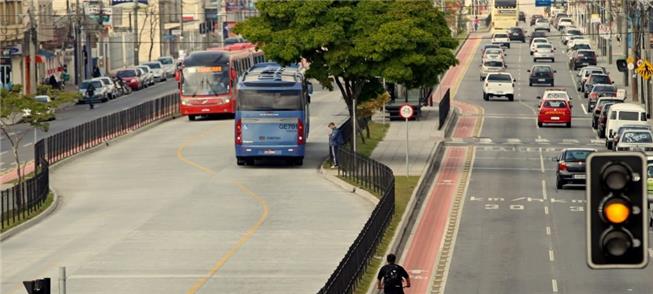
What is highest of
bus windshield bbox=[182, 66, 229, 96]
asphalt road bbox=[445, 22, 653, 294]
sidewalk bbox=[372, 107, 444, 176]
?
bus windshield bbox=[182, 66, 229, 96]

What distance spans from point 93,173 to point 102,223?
514 inches

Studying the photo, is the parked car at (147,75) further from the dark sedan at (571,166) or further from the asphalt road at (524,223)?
the dark sedan at (571,166)

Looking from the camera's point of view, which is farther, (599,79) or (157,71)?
(157,71)

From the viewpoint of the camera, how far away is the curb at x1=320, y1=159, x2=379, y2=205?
5116 cm

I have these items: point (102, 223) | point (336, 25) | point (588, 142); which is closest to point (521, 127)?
point (588, 142)

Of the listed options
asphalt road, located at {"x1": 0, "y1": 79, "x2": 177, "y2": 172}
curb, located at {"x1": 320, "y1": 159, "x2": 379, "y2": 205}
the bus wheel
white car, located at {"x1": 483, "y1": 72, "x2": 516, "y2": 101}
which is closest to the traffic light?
curb, located at {"x1": 320, "y1": 159, "x2": 379, "y2": 205}

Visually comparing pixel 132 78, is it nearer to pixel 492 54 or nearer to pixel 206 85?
pixel 492 54

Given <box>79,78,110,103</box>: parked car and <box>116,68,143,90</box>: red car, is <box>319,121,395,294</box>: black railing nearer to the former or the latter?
<box>79,78,110,103</box>: parked car

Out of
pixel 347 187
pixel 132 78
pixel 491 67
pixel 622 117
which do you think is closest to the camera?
pixel 347 187

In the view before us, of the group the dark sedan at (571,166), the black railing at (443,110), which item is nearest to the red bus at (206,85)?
the black railing at (443,110)

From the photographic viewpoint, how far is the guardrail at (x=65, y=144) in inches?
1834

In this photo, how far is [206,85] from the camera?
79.7 m

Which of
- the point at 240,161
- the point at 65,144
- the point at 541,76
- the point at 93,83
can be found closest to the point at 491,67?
the point at 541,76

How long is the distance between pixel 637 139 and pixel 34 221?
78.1 feet
